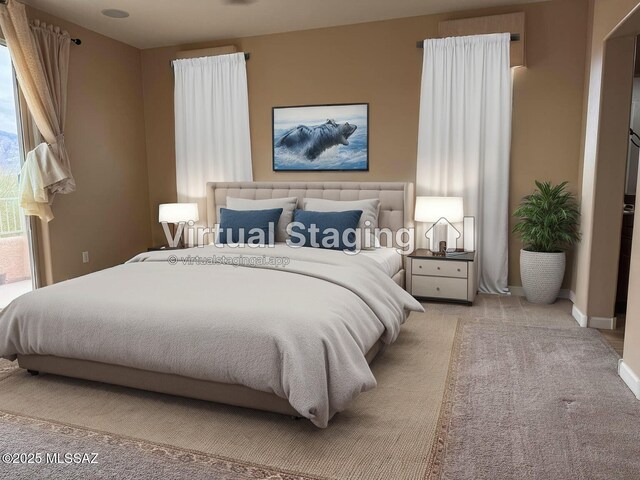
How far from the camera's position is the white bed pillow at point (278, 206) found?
4.51 metres

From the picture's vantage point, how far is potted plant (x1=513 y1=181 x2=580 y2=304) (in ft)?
13.8

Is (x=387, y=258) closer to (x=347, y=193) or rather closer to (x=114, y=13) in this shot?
(x=347, y=193)

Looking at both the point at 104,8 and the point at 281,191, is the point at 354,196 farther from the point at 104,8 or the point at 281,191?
the point at 104,8

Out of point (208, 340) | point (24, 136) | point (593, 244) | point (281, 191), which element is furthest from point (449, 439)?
point (24, 136)

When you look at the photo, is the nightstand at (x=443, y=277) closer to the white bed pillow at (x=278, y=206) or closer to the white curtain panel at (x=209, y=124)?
the white bed pillow at (x=278, y=206)

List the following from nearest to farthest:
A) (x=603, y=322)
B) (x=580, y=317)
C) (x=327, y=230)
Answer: (x=603, y=322)
(x=580, y=317)
(x=327, y=230)

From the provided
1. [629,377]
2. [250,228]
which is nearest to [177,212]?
[250,228]

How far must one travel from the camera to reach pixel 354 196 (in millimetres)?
4812

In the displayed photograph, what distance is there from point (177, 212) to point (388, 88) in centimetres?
261

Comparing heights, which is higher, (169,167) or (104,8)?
(104,8)

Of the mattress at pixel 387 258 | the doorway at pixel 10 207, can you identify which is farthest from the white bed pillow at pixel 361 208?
the doorway at pixel 10 207

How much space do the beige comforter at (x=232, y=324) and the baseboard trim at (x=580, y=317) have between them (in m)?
1.62

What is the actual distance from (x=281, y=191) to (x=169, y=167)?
1.68 metres

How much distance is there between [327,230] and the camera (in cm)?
418
